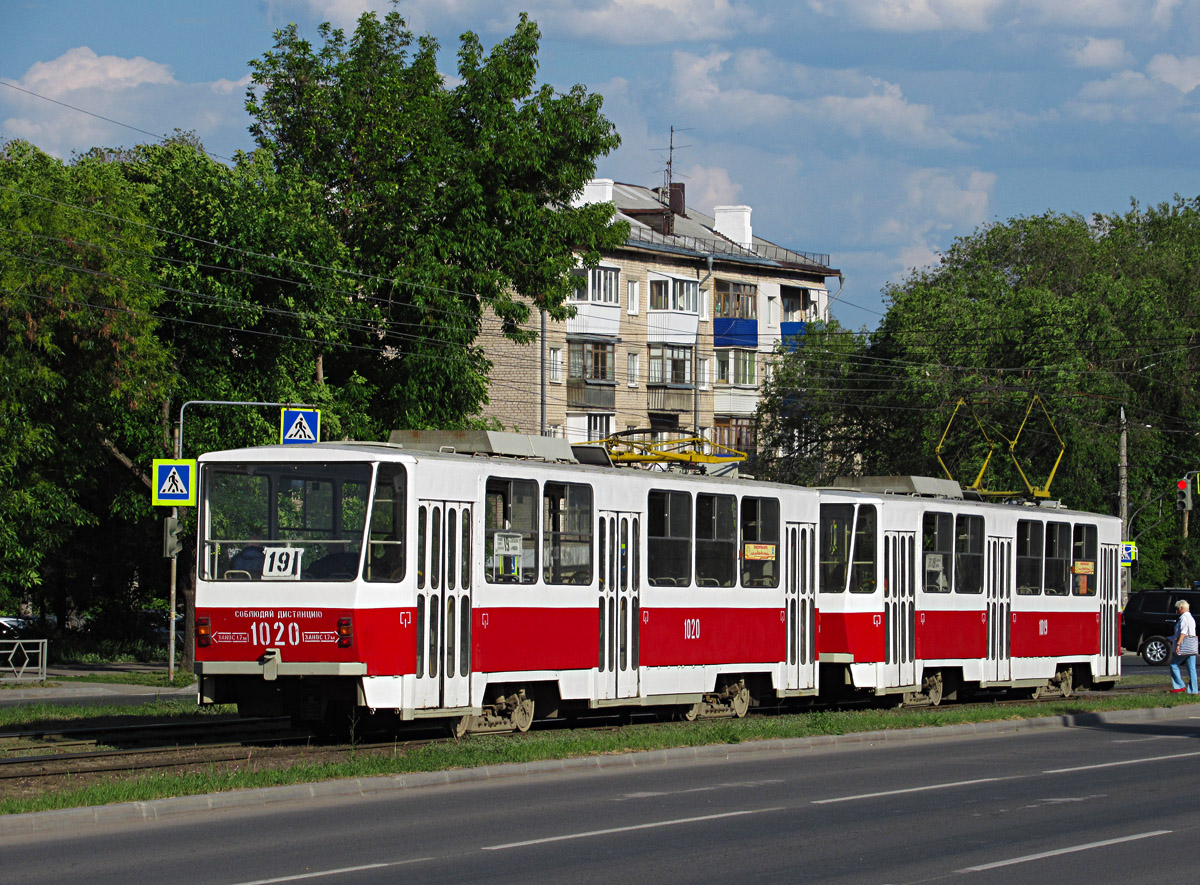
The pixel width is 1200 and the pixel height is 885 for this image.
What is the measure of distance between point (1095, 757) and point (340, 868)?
10183mm

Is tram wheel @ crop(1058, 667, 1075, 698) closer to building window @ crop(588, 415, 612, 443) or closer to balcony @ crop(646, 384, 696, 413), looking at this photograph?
building window @ crop(588, 415, 612, 443)

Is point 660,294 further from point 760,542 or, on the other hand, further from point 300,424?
point 760,542

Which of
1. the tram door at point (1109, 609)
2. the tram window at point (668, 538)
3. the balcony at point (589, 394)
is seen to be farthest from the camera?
the balcony at point (589, 394)

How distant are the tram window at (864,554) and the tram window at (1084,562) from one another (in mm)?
6649

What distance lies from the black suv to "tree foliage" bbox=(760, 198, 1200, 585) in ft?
25.4

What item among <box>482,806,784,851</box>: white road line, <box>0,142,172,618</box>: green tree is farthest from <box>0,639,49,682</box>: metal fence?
<box>482,806,784,851</box>: white road line

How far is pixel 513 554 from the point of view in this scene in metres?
17.5

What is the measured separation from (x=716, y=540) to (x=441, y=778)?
25.3 feet

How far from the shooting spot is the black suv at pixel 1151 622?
4222 centimetres

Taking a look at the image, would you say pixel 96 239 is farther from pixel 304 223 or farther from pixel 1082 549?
pixel 1082 549

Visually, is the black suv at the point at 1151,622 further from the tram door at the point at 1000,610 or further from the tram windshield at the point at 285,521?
the tram windshield at the point at 285,521

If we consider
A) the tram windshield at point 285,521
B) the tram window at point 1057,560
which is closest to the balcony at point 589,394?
the tram window at point 1057,560

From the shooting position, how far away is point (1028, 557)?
88.7 feet

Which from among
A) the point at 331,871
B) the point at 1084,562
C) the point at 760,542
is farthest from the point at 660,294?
the point at 331,871
